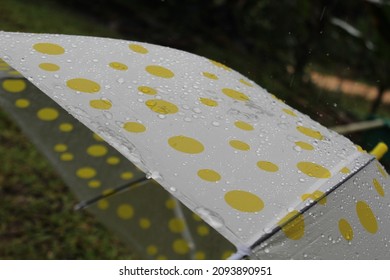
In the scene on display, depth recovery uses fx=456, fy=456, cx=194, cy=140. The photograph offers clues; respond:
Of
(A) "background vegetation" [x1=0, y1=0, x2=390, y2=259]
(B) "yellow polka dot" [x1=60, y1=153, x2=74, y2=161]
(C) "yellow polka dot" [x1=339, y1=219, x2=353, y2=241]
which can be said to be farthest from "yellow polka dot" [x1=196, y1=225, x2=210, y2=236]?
(A) "background vegetation" [x1=0, y1=0, x2=390, y2=259]

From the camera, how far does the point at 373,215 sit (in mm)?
1019

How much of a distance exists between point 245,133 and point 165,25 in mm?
5847

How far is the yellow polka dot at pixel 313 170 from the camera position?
37.5 inches

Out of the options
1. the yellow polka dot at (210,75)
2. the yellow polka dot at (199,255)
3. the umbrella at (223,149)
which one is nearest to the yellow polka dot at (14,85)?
the umbrella at (223,149)

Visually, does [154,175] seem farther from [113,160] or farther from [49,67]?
[113,160]

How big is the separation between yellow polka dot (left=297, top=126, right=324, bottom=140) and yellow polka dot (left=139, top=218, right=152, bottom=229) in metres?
1.03

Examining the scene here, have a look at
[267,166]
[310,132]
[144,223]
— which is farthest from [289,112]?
→ [144,223]

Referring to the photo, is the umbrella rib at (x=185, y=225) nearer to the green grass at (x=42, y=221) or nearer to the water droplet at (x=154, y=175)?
the green grass at (x=42, y=221)

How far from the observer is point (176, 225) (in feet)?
6.52

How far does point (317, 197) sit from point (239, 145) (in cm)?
19

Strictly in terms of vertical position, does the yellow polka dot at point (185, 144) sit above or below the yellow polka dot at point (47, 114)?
above

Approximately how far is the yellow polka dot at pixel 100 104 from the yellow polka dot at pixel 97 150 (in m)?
1.00

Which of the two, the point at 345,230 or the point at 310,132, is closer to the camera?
the point at 345,230
